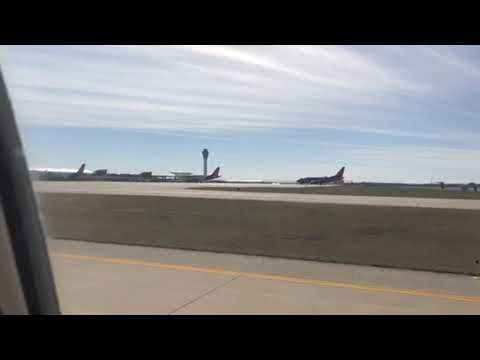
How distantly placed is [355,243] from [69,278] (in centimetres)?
668

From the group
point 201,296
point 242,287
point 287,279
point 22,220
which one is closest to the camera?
point 22,220

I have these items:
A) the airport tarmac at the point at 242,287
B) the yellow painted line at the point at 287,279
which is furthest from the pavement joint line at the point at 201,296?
the yellow painted line at the point at 287,279

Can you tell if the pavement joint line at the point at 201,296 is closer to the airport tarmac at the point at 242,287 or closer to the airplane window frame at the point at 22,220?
the airport tarmac at the point at 242,287

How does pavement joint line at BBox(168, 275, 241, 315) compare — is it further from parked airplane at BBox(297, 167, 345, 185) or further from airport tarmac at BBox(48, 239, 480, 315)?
parked airplane at BBox(297, 167, 345, 185)

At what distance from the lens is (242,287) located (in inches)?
233

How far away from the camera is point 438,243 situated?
33.6 ft

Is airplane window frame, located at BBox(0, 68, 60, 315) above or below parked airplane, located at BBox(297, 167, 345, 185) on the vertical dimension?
above

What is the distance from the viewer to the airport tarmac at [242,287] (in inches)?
196

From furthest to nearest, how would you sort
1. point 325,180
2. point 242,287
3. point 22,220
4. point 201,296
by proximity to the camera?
point 325,180 < point 242,287 < point 201,296 < point 22,220

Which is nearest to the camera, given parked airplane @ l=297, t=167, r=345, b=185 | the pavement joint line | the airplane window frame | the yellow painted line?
the airplane window frame

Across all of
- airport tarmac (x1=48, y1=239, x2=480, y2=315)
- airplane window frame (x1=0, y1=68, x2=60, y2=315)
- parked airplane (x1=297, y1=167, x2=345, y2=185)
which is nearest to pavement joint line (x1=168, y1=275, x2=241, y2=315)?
airport tarmac (x1=48, y1=239, x2=480, y2=315)

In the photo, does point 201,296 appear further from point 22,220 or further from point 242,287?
point 22,220

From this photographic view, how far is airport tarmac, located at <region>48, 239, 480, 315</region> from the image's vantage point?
4977 millimetres

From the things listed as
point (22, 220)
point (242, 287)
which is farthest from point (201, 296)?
point (22, 220)
